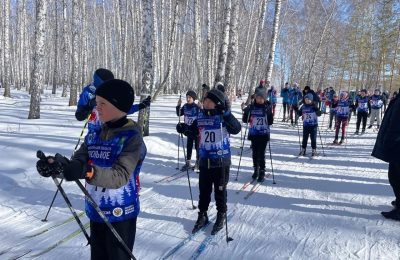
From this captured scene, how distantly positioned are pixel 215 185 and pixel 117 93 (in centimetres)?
291

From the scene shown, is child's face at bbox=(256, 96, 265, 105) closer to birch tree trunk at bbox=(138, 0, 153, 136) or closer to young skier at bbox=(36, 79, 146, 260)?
birch tree trunk at bbox=(138, 0, 153, 136)

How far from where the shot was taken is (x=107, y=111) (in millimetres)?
2605

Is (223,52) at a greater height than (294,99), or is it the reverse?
(223,52)

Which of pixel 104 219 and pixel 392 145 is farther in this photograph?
pixel 392 145

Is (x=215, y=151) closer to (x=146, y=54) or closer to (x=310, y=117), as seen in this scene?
(x=146, y=54)

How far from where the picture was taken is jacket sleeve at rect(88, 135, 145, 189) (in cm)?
238

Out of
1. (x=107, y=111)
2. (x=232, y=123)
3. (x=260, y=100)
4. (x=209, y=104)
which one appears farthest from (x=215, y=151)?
(x=260, y=100)

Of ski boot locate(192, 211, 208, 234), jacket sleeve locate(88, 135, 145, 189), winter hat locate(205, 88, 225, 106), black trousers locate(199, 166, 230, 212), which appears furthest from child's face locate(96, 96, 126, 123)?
ski boot locate(192, 211, 208, 234)

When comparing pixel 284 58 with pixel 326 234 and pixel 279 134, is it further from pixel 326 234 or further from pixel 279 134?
pixel 326 234

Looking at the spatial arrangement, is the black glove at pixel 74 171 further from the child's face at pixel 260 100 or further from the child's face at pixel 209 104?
the child's face at pixel 260 100

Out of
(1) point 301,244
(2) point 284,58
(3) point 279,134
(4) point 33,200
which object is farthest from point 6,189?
(2) point 284,58

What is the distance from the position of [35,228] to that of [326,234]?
4.20 metres

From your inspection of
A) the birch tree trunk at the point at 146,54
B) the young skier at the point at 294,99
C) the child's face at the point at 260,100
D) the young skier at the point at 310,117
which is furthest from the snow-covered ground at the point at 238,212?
the young skier at the point at 294,99

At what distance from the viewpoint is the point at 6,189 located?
6402 millimetres
